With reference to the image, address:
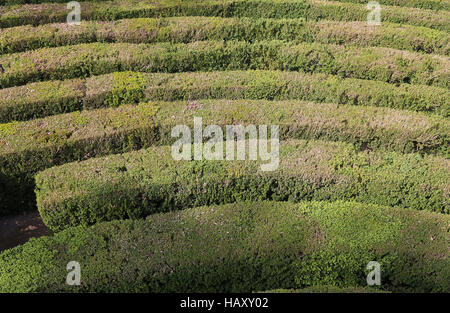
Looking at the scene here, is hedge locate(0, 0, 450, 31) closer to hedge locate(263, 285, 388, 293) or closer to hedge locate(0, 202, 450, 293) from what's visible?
hedge locate(0, 202, 450, 293)

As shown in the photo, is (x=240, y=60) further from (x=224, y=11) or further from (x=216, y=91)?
(x=224, y=11)

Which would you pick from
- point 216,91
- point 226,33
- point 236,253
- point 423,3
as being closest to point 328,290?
point 236,253

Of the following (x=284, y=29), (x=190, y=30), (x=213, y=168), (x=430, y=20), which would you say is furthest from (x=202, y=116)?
(x=430, y=20)

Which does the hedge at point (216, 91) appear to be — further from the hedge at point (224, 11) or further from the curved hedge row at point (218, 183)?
the hedge at point (224, 11)

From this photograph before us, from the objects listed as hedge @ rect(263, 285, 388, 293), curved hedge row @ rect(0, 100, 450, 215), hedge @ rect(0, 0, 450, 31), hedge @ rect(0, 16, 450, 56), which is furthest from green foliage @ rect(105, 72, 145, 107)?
hedge @ rect(263, 285, 388, 293)
